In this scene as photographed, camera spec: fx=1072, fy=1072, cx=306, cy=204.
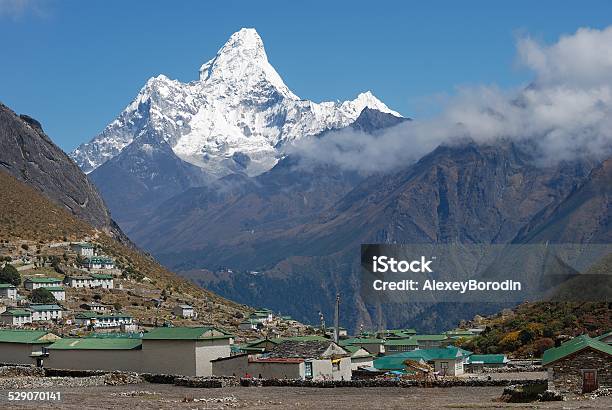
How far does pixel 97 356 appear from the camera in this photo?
3002 inches

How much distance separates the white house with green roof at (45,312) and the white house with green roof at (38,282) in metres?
10.7

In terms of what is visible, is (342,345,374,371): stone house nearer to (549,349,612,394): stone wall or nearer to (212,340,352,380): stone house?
(212,340,352,380): stone house

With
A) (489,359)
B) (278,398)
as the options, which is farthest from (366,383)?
(489,359)

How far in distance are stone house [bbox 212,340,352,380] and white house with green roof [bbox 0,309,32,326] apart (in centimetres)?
5808

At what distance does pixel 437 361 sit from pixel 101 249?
104m

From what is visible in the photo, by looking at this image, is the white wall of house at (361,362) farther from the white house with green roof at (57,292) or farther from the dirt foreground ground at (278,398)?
the white house with green roof at (57,292)

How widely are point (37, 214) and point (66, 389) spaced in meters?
125

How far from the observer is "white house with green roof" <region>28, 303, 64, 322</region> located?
132m

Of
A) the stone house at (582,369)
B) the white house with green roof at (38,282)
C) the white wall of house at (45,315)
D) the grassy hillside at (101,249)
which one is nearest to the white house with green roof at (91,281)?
the grassy hillside at (101,249)

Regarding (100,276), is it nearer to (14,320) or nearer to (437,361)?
(14,320)

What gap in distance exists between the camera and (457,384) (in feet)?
223

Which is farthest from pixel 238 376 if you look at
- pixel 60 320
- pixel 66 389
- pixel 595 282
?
pixel 595 282

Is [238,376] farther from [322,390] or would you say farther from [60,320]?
[60,320]

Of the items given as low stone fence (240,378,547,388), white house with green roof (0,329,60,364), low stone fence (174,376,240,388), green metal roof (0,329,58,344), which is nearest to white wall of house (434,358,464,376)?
low stone fence (240,378,547,388)
